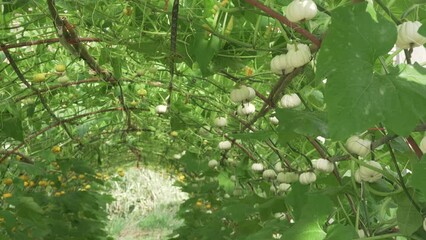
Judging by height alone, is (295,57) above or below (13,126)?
below

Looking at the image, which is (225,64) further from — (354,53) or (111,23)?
(354,53)

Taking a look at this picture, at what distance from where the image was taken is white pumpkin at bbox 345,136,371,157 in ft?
3.72

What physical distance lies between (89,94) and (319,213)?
6.14 ft

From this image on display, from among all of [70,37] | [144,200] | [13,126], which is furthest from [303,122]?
[144,200]

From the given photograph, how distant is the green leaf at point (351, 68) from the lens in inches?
31.1

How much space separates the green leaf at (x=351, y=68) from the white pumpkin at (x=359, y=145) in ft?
1.14

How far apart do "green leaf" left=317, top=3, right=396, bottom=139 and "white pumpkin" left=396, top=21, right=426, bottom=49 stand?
54mm

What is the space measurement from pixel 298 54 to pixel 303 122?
144 mm

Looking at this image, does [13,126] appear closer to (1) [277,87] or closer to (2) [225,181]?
(1) [277,87]

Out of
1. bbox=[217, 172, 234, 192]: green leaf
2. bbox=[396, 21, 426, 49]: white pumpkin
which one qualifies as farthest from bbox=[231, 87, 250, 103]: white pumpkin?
bbox=[217, 172, 234, 192]: green leaf

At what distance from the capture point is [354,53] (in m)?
0.80

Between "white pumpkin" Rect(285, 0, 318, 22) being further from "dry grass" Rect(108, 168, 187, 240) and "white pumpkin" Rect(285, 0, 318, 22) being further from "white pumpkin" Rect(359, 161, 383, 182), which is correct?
"dry grass" Rect(108, 168, 187, 240)

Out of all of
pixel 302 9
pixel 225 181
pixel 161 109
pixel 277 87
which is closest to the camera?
pixel 302 9

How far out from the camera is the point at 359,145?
1136mm
